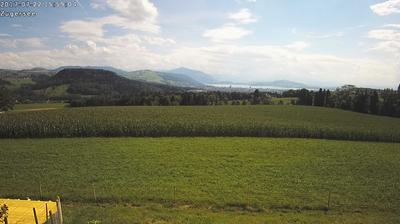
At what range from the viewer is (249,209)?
20531 millimetres

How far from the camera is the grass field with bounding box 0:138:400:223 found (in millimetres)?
19906

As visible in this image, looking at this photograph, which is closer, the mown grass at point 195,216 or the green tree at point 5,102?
the mown grass at point 195,216

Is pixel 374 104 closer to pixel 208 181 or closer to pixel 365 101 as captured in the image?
pixel 365 101

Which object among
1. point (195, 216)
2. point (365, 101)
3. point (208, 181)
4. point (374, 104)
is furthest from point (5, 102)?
point (374, 104)

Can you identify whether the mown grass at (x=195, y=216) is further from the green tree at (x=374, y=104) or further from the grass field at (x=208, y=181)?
the green tree at (x=374, y=104)

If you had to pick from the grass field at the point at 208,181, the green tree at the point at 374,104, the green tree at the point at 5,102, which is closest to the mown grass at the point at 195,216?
the grass field at the point at 208,181

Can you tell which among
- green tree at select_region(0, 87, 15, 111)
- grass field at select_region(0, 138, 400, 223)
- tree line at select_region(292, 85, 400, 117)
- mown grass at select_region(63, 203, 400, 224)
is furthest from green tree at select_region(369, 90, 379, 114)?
green tree at select_region(0, 87, 15, 111)

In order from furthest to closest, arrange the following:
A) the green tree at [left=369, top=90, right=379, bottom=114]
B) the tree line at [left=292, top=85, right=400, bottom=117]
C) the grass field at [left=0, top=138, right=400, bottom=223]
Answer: the green tree at [left=369, top=90, right=379, bottom=114] → the tree line at [left=292, top=85, right=400, bottom=117] → the grass field at [left=0, top=138, right=400, bottom=223]

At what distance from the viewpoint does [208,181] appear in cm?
2558

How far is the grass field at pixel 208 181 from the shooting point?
1991 cm

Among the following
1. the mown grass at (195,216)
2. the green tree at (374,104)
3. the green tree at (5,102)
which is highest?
the green tree at (374,104)

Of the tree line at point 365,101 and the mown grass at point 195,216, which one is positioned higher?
the tree line at point 365,101

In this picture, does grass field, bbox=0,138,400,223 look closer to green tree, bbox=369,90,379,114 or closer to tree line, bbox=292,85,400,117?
tree line, bbox=292,85,400,117

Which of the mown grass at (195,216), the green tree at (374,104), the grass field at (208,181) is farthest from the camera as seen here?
the green tree at (374,104)
